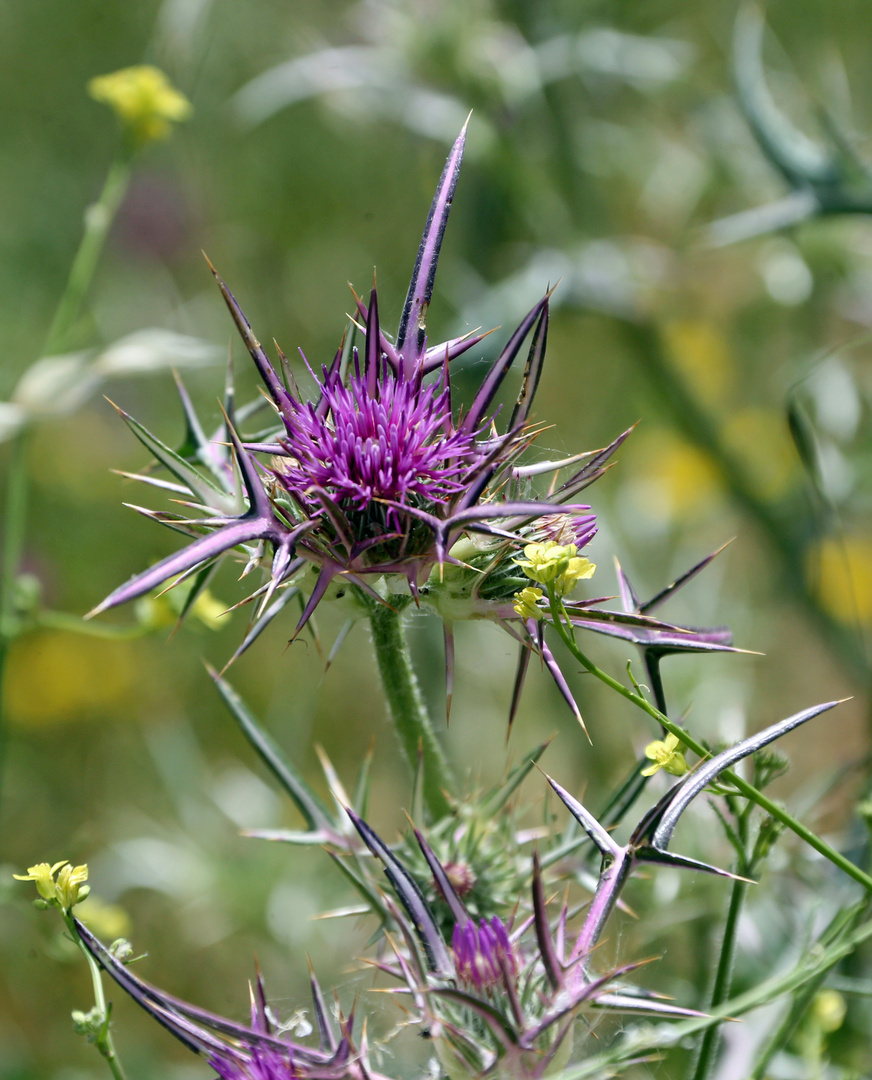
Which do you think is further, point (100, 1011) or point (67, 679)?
point (67, 679)

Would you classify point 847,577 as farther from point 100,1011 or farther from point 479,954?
point 100,1011

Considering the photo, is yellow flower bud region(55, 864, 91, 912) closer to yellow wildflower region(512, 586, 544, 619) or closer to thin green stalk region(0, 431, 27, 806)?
yellow wildflower region(512, 586, 544, 619)

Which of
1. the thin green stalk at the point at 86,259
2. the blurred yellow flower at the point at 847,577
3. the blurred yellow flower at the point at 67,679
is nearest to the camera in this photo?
the thin green stalk at the point at 86,259

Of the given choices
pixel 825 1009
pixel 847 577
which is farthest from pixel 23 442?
pixel 847 577

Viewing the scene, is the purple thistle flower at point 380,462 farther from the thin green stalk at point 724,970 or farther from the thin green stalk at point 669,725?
the thin green stalk at point 724,970

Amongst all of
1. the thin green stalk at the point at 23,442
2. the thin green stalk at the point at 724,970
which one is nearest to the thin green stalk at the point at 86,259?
the thin green stalk at the point at 23,442

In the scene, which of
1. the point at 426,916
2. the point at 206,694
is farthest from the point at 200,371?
the point at 426,916

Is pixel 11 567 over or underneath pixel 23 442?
underneath
